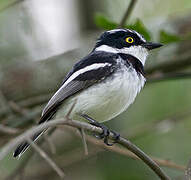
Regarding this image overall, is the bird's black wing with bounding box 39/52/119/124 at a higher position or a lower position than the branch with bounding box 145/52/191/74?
higher

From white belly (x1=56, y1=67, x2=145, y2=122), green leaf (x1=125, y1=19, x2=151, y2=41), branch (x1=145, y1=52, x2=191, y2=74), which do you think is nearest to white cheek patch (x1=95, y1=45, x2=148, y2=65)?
green leaf (x1=125, y1=19, x2=151, y2=41)

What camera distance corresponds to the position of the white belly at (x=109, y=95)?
3738mm

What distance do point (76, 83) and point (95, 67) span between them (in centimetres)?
22

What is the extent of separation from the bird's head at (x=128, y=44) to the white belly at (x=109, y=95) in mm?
377

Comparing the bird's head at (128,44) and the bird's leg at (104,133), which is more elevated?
the bird's head at (128,44)

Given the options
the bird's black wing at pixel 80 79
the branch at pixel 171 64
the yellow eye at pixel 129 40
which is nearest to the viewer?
the bird's black wing at pixel 80 79

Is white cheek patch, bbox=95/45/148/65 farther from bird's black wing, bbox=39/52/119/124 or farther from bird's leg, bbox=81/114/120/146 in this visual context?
bird's leg, bbox=81/114/120/146

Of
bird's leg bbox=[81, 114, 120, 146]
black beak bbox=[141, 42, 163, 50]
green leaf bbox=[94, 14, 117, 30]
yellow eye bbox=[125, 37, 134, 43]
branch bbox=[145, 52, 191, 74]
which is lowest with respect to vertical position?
branch bbox=[145, 52, 191, 74]

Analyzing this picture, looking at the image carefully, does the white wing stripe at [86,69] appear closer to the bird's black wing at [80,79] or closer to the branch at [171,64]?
the bird's black wing at [80,79]

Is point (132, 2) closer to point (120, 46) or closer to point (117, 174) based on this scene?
point (120, 46)

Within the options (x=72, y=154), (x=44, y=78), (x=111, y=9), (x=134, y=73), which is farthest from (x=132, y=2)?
(x=111, y=9)

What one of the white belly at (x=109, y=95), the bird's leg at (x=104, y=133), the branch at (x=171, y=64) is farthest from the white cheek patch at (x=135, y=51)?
the branch at (x=171, y=64)

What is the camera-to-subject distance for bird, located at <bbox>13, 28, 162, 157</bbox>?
3740 mm

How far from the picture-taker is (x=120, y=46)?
4262 millimetres
